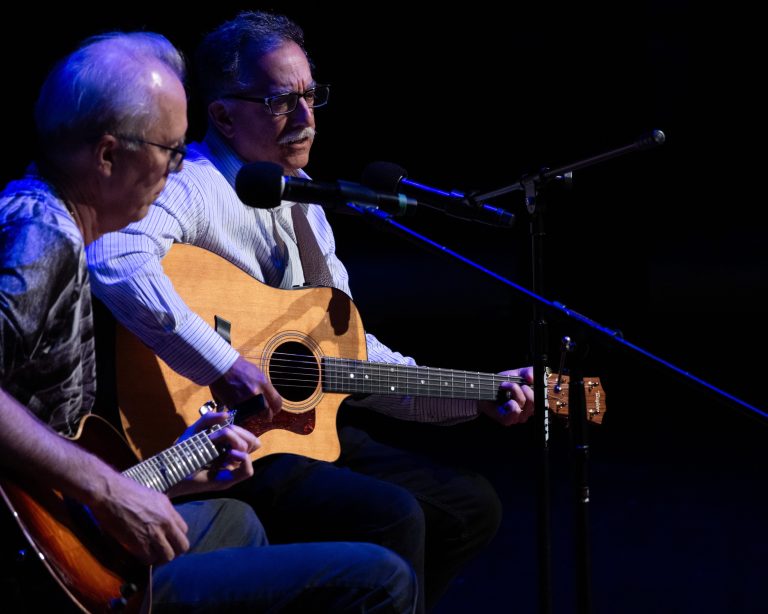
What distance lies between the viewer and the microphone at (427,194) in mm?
2253

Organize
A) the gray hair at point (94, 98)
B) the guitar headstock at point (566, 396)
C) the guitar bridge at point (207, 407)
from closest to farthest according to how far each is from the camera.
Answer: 1. the gray hair at point (94, 98)
2. the guitar bridge at point (207, 407)
3. the guitar headstock at point (566, 396)

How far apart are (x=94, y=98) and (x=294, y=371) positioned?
107cm

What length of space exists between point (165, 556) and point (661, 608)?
8.07 feet

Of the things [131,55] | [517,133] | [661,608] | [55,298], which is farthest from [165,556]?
[517,133]

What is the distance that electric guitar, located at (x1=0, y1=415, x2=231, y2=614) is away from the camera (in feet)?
5.36

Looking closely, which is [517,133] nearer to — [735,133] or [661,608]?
[735,133]

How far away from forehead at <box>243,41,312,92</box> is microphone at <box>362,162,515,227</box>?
0.86m

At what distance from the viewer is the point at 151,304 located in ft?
7.70

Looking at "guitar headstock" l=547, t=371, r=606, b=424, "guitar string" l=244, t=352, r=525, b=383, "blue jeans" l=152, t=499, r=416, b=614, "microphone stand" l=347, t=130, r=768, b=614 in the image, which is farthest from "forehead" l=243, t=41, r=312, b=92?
"blue jeans" l=152, t=499, r=416, b=614

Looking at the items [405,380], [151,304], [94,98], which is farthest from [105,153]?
[405,380]

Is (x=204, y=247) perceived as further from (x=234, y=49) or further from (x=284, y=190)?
(x=284, y=190)

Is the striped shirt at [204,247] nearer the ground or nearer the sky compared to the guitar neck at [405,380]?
nearer the sky

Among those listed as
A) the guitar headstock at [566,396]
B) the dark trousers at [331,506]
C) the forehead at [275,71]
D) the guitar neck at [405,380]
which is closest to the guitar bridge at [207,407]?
the dark trousers at [331,506]

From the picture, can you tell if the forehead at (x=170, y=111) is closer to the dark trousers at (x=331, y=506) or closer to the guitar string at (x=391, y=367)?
the guitar string at (x=391, y=367)
